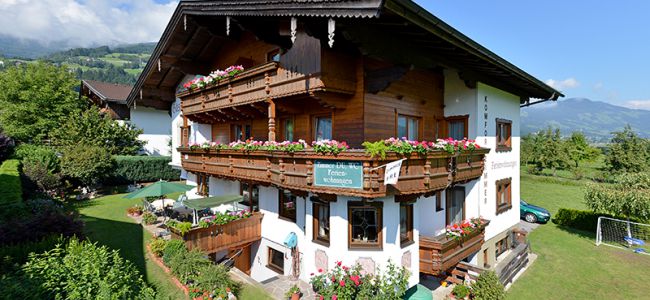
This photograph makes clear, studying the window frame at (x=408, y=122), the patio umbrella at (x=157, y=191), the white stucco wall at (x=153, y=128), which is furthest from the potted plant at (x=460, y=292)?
the white stucco wall at (x=153, y=128)

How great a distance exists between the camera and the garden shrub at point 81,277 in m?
6.28

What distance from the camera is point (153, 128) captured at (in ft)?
107

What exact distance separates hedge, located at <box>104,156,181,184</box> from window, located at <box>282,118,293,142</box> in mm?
21045

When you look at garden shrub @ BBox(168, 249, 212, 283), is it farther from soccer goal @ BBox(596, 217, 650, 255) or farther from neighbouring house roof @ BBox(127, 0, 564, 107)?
soccer goal @ BBox(596, 217, 650, 255)

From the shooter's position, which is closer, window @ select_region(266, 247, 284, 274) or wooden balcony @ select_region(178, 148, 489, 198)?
wooden balcony @ select_region(178, 148, 489, 198)

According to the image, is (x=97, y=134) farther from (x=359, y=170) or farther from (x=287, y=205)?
(x=359, y=170)

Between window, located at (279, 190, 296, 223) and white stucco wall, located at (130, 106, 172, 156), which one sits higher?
white stucco wall, located at (130, 106, 172, 156)

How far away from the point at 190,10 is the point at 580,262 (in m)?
21.2

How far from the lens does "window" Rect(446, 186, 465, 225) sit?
1305 cm

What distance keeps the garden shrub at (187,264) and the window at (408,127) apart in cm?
819

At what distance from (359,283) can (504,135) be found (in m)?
11.0

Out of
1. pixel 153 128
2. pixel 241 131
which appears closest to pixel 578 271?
pixel 241 131

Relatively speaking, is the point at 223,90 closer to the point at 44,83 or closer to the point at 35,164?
the point at 35,164

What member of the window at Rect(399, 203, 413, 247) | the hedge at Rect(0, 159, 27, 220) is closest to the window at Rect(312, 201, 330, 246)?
the window at Rect(399, 203, 413, 247)
